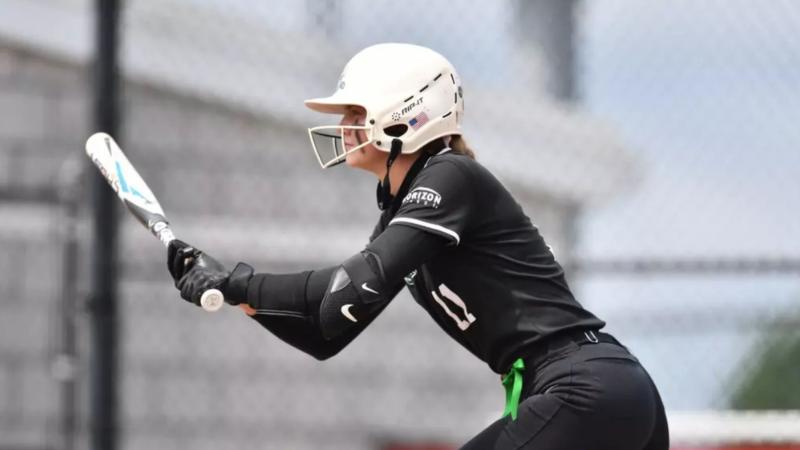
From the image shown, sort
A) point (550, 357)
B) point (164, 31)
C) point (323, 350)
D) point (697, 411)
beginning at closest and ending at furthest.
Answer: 1. point (550, 357)
2. point (323, 350)
3. point (697, 411)
4. point (164, 31)

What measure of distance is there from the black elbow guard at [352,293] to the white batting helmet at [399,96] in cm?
39

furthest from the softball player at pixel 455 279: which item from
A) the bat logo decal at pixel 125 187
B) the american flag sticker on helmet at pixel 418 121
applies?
the bat logo decal at pixel 125 187

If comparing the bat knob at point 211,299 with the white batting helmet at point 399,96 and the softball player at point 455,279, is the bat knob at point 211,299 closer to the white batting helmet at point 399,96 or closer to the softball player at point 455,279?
the softball player at point 455,279

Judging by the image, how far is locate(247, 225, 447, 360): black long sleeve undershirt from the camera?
3.61 m

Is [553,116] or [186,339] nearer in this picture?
[553,116]

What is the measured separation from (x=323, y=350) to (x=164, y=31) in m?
3.09

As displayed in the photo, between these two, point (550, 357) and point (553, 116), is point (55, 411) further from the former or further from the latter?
point (550, 357)

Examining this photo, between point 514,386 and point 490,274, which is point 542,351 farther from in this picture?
point 490,274

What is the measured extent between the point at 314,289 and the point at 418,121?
51cm

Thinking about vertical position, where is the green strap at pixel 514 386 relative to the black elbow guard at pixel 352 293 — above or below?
below

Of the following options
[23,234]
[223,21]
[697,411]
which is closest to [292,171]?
[223,21]

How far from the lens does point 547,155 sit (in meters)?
6.96

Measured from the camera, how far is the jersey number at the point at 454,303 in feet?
12.4

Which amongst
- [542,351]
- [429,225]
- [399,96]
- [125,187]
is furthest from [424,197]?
[125,187]
